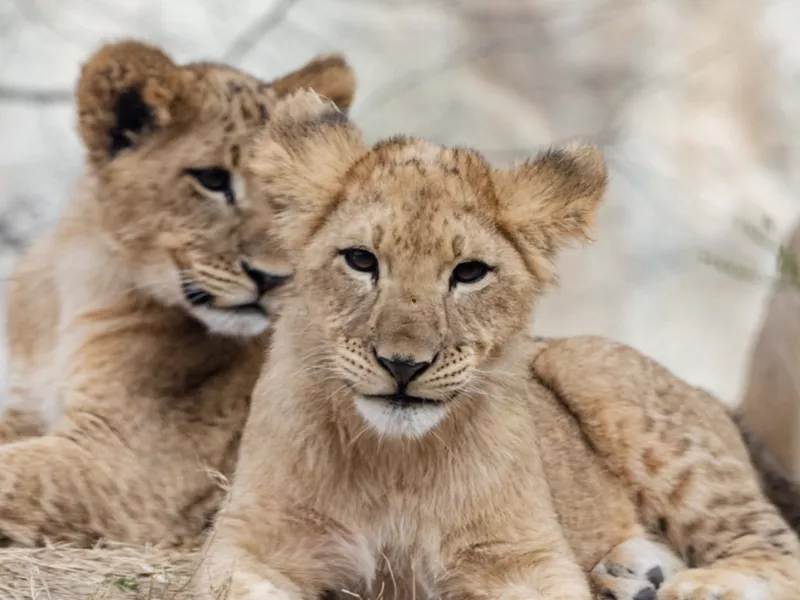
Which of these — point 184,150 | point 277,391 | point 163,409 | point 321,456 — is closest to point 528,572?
point 321,456

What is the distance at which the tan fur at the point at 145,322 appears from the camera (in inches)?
117

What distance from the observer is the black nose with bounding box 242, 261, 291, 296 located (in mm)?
2969

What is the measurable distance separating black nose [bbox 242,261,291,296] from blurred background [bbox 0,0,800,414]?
9.78 ft

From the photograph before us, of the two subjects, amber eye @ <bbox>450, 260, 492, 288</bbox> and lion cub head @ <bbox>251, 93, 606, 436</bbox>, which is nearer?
lion cub head @ <bbox>251, 93, 606, 436</bbox>

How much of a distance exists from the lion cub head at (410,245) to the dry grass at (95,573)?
0.65m

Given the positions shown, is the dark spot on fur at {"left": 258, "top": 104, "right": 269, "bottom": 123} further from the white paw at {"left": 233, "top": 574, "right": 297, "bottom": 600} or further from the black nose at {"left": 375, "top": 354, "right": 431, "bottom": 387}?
the white paw at {"left": 233, "top": 574, "right": 297, "bottom": 600}

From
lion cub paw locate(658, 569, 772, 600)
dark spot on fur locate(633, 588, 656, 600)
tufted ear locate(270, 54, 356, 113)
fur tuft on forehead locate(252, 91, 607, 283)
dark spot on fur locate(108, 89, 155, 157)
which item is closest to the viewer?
fur tuft on forehead locate(252, 91, 607, 283)

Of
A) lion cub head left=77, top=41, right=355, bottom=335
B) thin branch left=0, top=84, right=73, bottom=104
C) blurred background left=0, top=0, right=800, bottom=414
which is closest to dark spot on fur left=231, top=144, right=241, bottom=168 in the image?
lion cub head left=77, top=41, right=355, bottom=335

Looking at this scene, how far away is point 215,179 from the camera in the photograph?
3123 mm

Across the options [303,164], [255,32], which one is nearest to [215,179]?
[303,164]

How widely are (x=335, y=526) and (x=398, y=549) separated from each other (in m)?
0.14

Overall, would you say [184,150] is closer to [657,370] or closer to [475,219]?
[475,219]

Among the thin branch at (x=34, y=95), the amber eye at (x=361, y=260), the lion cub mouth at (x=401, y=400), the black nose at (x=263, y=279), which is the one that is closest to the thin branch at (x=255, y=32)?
the thin branch at (x=34, y=95)

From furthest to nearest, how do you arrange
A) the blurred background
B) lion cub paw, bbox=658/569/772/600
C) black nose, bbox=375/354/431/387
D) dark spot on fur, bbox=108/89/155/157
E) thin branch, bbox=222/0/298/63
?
the blurred background → thin branch, bbox=222/0/298/63 → dark spot on fur, bbox=108/89/155/157 → lion cub paw, bbox=658/569/772/600 → black nose, bbox=375/354/431/387
